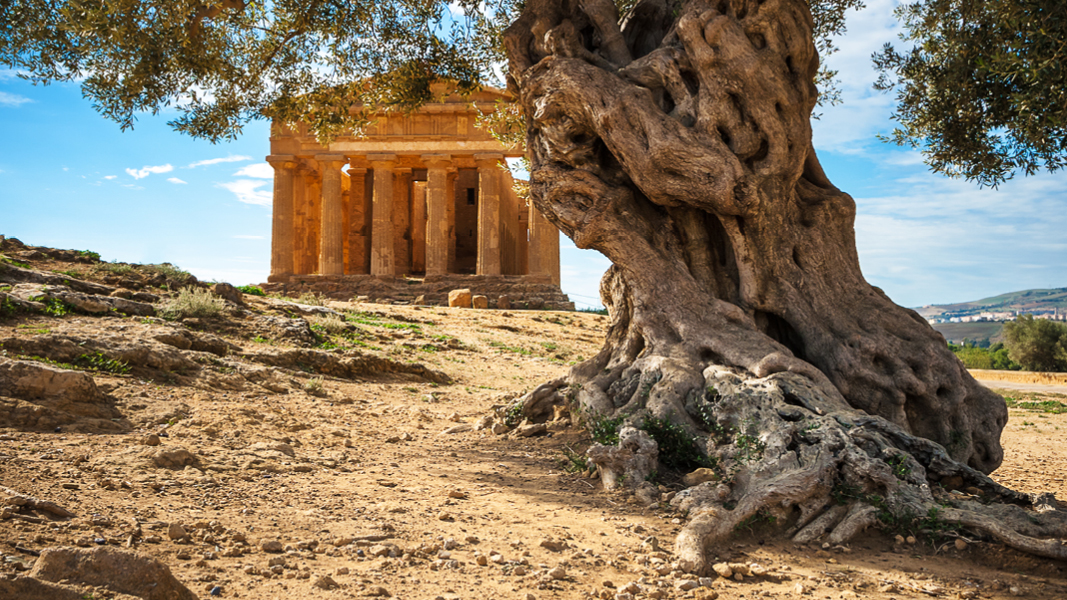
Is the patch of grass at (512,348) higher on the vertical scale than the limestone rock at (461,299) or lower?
lower

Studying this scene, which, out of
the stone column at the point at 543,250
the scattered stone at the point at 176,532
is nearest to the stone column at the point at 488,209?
the stone column at the point at 543,250

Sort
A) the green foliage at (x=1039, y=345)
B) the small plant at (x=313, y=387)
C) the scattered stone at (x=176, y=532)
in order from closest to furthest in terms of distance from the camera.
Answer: the scattered stone at (x=176, y=532), the small plant at (x=313, y=387), the green foliage at (x=1039, y=345)

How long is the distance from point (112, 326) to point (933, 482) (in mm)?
9023

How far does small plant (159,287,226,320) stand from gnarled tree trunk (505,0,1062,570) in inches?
251

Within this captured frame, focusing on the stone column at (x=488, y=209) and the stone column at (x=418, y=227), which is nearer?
the stone column at (x=488, y=209)

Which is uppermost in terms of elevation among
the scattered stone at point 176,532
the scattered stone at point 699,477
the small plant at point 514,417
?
the small plant at point 514,417

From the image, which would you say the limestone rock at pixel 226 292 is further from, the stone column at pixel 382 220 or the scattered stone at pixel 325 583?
the stone column at pixel 382 220

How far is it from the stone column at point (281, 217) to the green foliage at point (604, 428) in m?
26.0

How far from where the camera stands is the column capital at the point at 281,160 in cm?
2983

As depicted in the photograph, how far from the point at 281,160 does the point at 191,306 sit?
20950mm

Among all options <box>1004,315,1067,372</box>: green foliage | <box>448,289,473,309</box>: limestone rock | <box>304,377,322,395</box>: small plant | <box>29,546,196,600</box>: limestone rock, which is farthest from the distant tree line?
<box>29,546,196,600</box>: limestone rock

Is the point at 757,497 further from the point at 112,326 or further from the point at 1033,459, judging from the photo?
the point at 112,326

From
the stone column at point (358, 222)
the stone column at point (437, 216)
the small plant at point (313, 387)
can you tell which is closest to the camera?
the small plant at point (313, 387)

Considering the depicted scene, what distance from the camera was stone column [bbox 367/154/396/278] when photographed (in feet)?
96.0
